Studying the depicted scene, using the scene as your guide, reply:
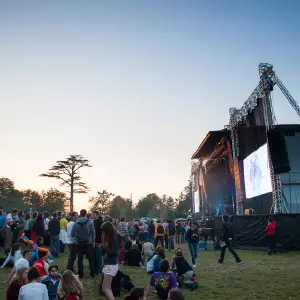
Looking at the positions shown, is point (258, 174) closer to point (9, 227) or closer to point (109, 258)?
point (9, 227)

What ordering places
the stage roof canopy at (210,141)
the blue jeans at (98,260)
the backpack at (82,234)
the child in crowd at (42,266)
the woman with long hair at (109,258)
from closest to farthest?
the woman with long hair at (109,258) → the child in crowd at (42,266) → the backpack at (82,234) → the blue jeans at (98,260) → the stage roof canopy at (210,141)

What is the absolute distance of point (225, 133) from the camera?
2930 centimetres

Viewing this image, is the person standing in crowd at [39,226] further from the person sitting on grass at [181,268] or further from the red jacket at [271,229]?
the red jacket at [271,229]

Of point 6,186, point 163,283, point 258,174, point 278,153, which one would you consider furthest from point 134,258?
point 6,186

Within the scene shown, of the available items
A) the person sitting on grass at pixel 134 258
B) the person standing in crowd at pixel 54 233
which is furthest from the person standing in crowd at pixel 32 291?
the person standing in crowd at pixel 54 233

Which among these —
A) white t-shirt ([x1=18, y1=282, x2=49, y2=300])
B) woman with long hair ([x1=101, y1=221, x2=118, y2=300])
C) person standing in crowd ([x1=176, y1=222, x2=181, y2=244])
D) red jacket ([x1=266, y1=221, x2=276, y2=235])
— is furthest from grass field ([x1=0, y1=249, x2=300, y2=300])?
person standing in crowd ([x1=176, y1=222, x2=181, y2=244])

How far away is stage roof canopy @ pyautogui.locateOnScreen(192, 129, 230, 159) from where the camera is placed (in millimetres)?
29312

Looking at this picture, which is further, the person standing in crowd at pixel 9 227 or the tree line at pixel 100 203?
the tree line at pixel 100 203

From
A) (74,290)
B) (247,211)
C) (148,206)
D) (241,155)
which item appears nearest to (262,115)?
(241,155)

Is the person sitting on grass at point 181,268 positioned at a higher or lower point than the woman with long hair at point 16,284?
lower

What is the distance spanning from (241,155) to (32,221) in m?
17.8

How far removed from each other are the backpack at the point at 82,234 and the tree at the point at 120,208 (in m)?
70.7

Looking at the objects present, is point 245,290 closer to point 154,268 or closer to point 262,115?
point 154,268

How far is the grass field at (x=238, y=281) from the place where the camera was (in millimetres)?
7934
